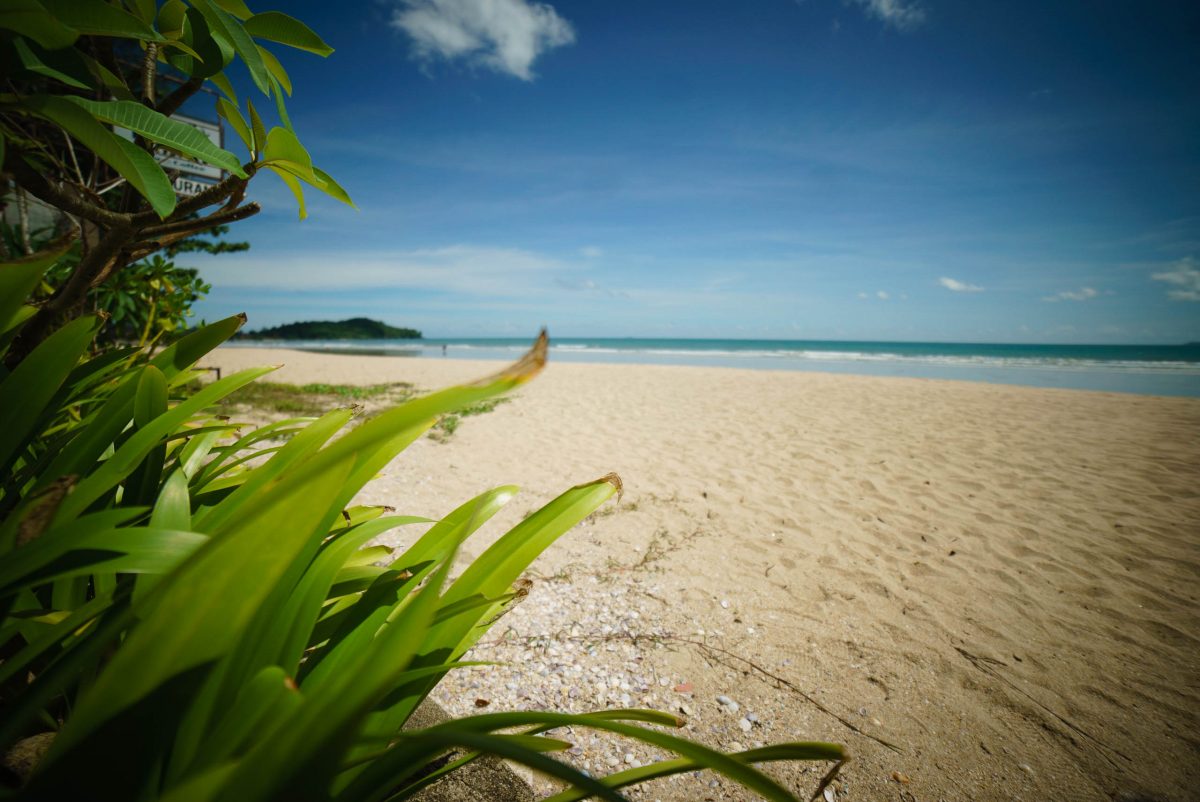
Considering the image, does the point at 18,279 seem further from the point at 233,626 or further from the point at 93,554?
the point at 233,626

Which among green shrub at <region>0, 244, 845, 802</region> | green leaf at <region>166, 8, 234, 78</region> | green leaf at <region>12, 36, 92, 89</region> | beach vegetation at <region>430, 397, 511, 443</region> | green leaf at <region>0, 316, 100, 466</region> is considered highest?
green leaf at <region>166, 8, 234, 78</region>

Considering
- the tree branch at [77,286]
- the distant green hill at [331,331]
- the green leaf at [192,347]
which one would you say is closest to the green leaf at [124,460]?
the green leaf at [192,347]

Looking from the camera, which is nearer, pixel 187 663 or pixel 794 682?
pixel 187 663

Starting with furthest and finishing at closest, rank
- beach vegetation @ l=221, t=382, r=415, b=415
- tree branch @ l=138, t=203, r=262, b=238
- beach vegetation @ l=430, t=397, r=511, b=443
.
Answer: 1. beach vegetation @ l=221, t=382, r=415, b=415
2. beach vegetation @ l=430, t=397, r=511, b=443
3. tree branch @ l=138, t=203, r=262, b=238

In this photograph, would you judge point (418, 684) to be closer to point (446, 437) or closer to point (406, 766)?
point (406, 766)

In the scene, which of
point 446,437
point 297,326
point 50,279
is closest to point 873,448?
point 446,437

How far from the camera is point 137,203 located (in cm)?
90

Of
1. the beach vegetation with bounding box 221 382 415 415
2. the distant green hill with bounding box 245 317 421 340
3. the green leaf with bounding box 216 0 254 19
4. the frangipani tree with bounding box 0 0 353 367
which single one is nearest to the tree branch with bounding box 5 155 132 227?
the frangipani tree with bounding box 0 0 353 367

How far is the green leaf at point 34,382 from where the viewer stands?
0.65 m

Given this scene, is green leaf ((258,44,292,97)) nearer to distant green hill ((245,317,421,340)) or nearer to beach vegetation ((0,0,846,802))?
beach vegetation ((0,0,846,802))

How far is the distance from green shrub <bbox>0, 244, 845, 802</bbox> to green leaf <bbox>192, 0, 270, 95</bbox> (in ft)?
1.30

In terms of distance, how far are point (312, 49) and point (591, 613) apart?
2.26 meters

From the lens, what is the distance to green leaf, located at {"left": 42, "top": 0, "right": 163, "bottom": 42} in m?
0.57

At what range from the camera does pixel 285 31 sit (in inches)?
30.5
